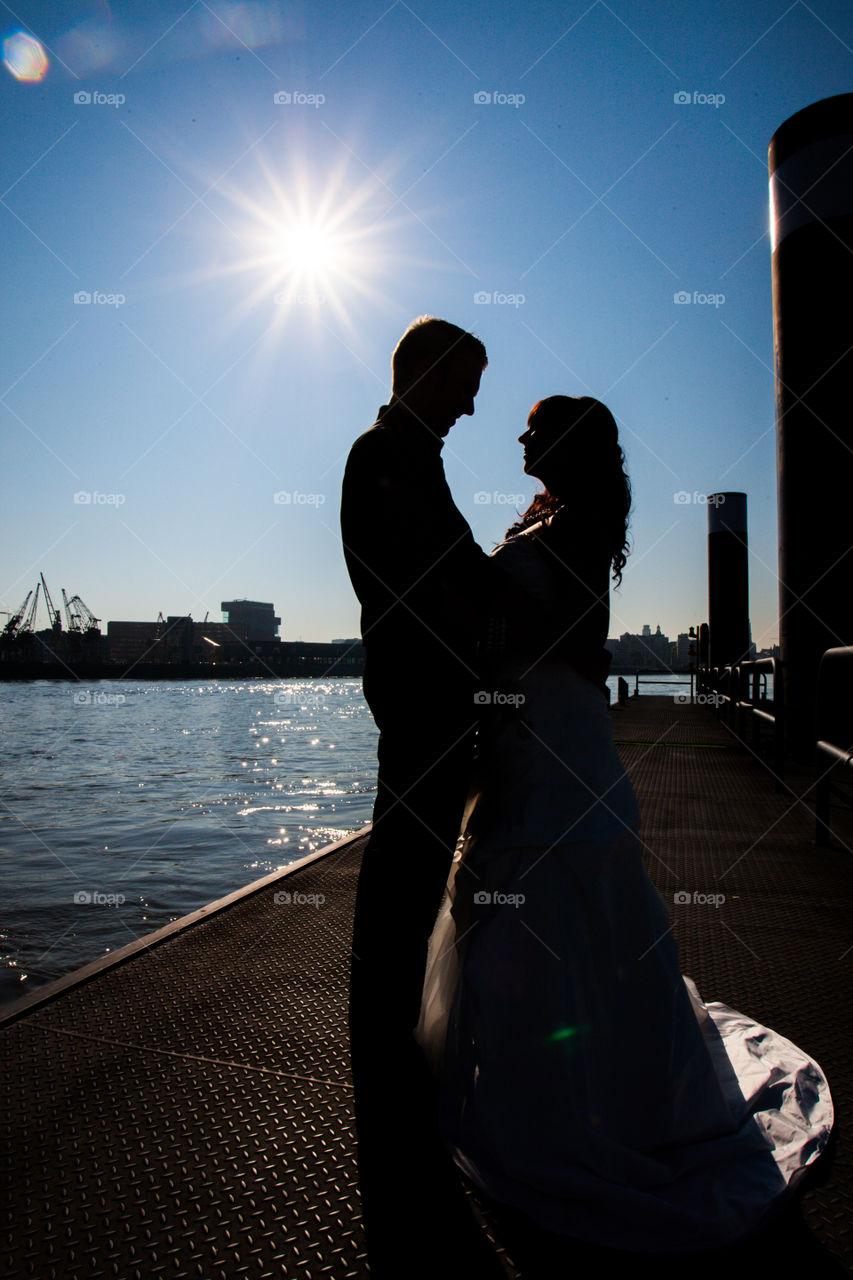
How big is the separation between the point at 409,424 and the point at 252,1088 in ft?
5.63

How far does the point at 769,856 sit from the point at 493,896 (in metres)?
3.06

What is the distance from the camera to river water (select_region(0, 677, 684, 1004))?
4.84 metres

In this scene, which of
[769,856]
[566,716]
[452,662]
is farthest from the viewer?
[769,856]

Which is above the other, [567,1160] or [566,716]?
[566,716]

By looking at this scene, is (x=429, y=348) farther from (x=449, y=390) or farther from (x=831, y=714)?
(x=831, y=714)

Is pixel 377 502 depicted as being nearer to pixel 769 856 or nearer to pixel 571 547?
pixel 571 547

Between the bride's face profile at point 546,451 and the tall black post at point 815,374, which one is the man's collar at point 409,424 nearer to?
the bride's face profile at point 546,451

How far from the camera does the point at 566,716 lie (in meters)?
1.84

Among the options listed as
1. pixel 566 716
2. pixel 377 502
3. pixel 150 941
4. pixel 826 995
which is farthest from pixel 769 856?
pixel 377 502

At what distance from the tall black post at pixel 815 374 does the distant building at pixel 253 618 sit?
149467 millimetres

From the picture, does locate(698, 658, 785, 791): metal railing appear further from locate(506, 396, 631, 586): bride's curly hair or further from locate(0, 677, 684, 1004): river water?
locate(506, 396, 631, 586): bride's curly hair

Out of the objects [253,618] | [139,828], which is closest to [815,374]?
[139,828]

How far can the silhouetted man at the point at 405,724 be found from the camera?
5.49 ft

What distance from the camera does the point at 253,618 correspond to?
16138cm
